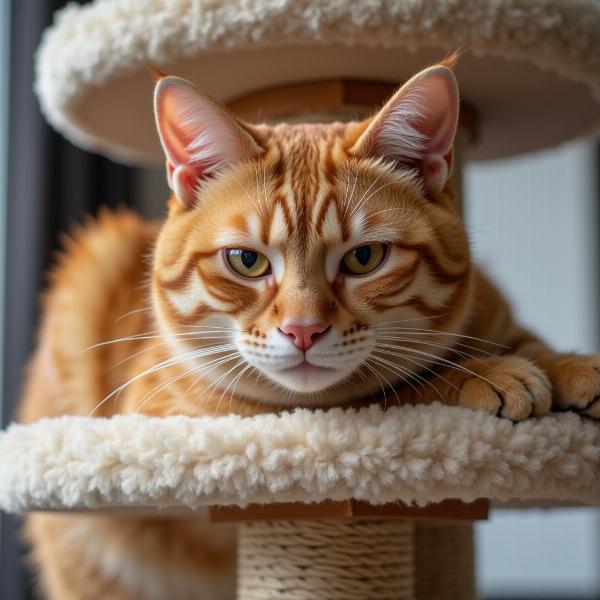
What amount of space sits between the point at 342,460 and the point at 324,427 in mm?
44

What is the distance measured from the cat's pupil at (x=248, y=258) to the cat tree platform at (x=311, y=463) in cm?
18

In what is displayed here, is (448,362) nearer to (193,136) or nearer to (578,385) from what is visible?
(578,385)

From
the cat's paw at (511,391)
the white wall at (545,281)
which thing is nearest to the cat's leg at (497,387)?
the cat's paw at (511,391)

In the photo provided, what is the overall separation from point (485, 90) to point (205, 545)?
943mm

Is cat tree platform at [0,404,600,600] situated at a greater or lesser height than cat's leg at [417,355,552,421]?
lesser

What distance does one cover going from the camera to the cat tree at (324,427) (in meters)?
0.88

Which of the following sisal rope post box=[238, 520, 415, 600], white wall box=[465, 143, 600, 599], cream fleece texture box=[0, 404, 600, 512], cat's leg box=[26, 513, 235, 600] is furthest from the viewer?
white wall box=[465, 143, 600, 599]

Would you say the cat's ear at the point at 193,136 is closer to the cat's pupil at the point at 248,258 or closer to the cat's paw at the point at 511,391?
the cat's pupil at the point at 248,258

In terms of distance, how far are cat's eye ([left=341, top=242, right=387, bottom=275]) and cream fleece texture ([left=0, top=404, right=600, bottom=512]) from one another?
0.16m

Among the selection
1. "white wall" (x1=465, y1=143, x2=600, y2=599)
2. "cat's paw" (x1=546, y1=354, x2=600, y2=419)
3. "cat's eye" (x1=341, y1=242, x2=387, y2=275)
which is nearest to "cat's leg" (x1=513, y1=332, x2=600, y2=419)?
"cat's paw" (x1=546, y1=354, x2=600, y2=419)

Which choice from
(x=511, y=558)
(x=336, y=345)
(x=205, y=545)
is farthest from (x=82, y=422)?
(x=511, y=558)

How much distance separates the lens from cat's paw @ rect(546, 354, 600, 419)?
93cm

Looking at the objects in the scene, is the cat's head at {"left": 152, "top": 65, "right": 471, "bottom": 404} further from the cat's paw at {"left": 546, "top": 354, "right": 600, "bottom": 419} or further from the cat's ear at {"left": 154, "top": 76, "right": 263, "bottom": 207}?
the cat's paw at {"left": 546, "top": 354, "right": 600, "bottom": 419}

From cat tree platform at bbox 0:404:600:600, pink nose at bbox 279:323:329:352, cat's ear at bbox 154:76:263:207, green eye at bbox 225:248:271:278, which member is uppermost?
cat's ear at bbox 154:76:263:207
